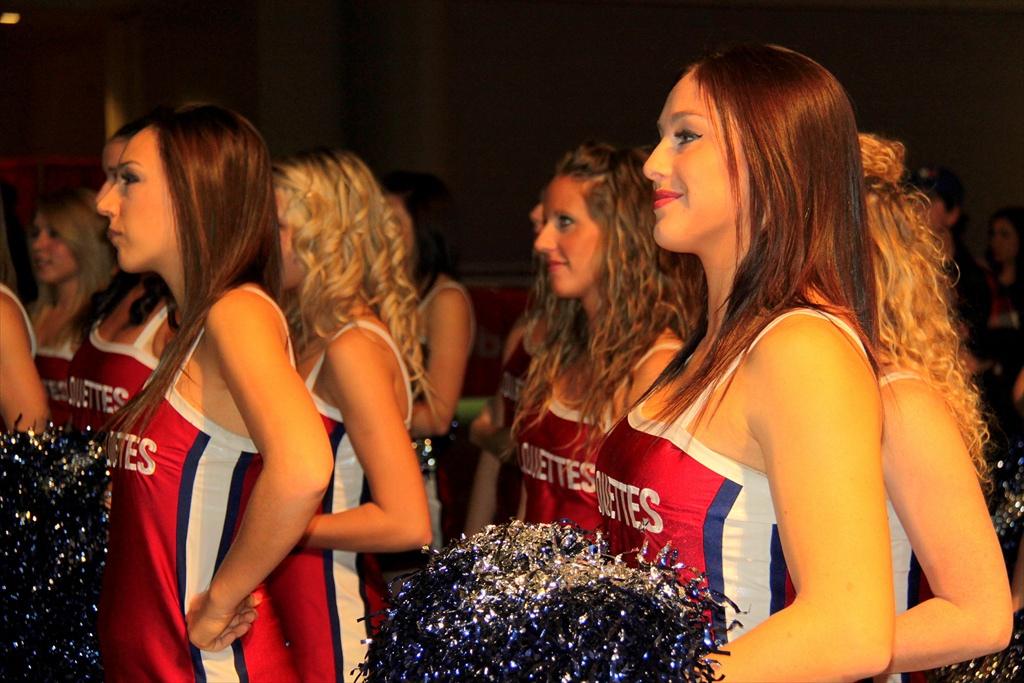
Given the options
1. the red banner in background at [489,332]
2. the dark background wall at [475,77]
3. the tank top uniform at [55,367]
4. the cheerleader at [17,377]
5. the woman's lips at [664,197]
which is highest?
the woman's lips at [664,197]

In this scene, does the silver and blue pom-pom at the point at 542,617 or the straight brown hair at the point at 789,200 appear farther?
the straight brown hair at the point at 789,200

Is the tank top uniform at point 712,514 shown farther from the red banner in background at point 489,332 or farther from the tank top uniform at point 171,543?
the red banner in background at point 489,332

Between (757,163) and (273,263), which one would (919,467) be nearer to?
(757,163)

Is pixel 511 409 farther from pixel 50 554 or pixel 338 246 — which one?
pixel 50 554

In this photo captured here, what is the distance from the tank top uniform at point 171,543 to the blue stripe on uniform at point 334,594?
15.8 inches

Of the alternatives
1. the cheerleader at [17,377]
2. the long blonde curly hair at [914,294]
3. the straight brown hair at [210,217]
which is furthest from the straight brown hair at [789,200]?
the cheerleader at [17,377]

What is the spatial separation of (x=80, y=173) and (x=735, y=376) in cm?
924

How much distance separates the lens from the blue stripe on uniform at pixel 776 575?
1.42m

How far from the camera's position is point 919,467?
159 cm

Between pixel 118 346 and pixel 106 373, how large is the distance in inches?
2.5

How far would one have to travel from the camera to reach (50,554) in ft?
7.04

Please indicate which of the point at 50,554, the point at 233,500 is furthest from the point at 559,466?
the point at 50,554

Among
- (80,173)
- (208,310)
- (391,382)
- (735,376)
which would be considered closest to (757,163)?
(735,376)

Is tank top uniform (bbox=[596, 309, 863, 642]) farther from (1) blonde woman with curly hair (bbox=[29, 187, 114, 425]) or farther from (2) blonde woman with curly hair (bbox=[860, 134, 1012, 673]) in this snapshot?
(1) blonde woman with curly hair (bbox=[29, 187, 114, 425])
